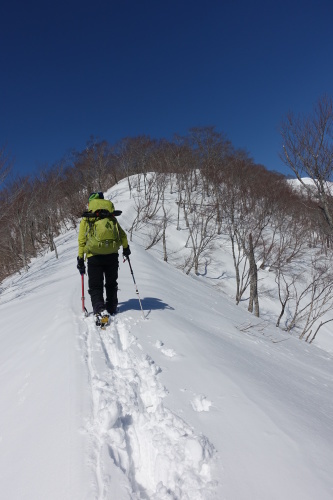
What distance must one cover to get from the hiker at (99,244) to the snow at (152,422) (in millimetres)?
669

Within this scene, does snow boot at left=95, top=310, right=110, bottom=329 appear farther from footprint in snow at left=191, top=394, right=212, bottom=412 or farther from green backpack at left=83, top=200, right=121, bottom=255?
footprint in snow at left=191, top=394, right=212, bottom=412

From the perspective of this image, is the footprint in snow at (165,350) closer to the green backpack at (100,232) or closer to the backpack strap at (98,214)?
the green backpack at (100,232)

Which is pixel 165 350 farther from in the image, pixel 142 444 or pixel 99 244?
pixel 99 244

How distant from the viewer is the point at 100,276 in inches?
187

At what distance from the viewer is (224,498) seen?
1770 mm

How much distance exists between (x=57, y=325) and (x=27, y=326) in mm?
941

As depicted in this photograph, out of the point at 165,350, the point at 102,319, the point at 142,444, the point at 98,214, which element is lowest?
the point at 142,444

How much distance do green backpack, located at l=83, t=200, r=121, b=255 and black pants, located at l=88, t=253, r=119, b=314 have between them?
0.16 m

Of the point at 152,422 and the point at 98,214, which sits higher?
the point at 98,214

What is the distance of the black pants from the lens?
467 centimetres

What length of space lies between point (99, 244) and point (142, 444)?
117 inches

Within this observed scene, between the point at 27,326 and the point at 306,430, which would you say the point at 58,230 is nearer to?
the point at 27,326

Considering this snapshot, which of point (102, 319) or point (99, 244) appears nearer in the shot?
point (102, 319)

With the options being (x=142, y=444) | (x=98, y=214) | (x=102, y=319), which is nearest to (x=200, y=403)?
(x=142, y=444)
